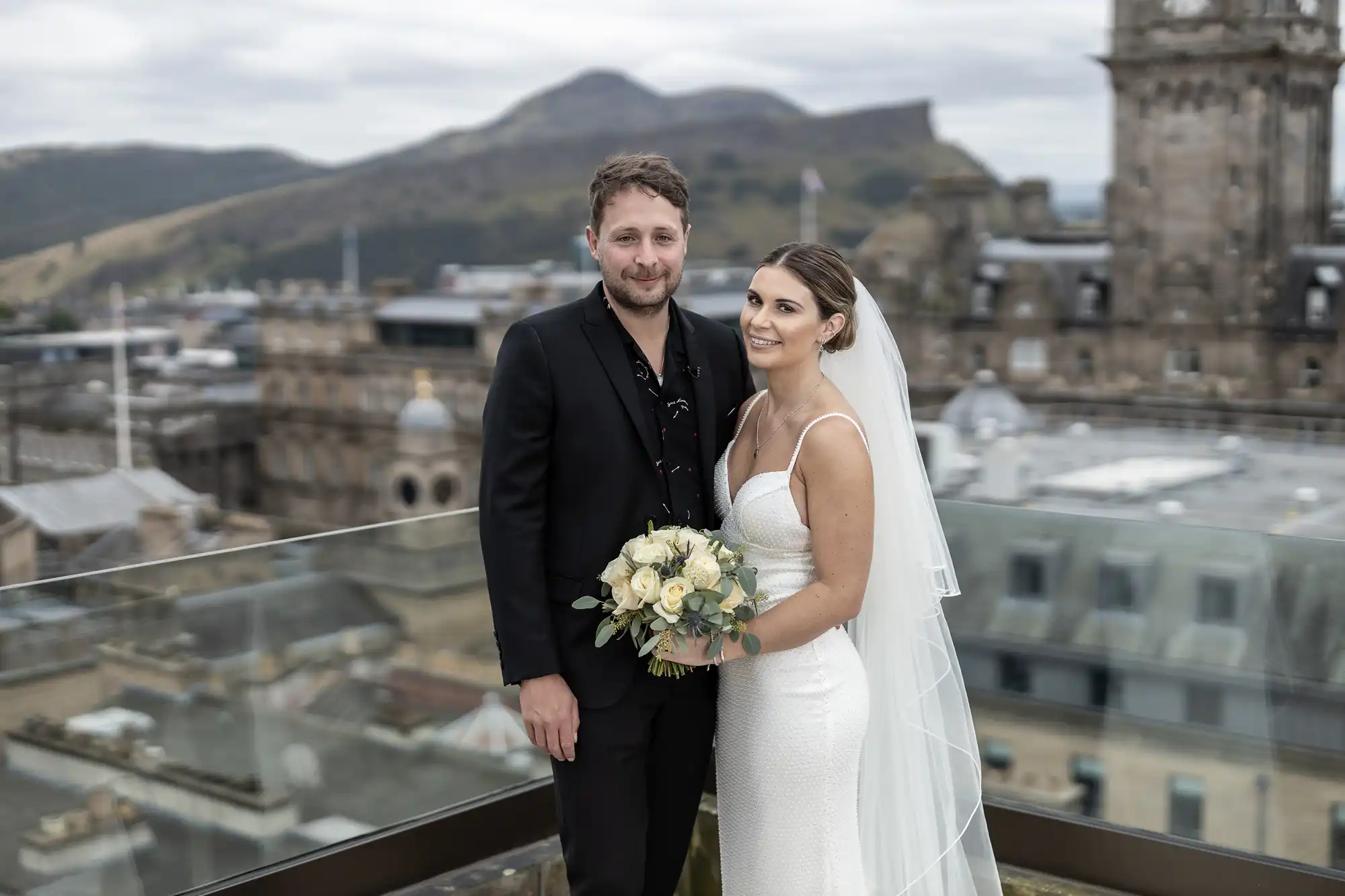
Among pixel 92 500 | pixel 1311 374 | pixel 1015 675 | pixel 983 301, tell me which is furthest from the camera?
pixel 983 301

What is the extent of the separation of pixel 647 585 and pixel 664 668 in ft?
0.80

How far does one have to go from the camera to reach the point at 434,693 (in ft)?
16.8

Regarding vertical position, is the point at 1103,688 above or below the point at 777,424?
below

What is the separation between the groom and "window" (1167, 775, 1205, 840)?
179 centimetres

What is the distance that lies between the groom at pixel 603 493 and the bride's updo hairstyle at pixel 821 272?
0.74 feet

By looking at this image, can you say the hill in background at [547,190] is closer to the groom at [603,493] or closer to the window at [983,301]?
the window at [983,301]

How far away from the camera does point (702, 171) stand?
127000 millimetres

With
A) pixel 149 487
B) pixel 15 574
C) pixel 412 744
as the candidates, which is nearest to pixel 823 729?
pixel 412 744

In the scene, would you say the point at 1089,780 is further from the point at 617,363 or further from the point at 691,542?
the point at 617,363

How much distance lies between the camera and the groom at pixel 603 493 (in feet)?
10.4

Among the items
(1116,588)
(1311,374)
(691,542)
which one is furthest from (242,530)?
(691,542)

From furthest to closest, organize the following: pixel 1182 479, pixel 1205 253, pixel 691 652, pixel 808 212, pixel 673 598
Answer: pixel 808 212 → pixel 1205 253 → pixel 1182 479 → pixel 691 652 → pixel 673 598

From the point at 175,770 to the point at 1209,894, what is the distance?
9.71 ft

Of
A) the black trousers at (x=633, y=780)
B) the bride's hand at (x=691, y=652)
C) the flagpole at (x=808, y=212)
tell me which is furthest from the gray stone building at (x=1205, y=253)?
the bride's hand at (x=691, y=652)
